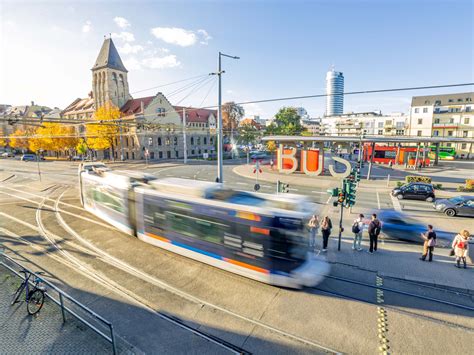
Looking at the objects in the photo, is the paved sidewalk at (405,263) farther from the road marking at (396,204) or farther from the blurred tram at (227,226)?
the road marking at (396,204)

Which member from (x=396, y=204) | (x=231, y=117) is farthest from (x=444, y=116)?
(x=396, y=204)

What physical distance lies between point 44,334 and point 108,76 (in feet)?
191

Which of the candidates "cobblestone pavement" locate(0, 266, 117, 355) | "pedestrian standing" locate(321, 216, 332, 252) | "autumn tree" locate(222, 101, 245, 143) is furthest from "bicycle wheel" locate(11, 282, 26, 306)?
"autumn tree" locate(222, 101, 245, 143)

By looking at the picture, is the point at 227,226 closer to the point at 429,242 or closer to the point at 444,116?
the point at 429,242

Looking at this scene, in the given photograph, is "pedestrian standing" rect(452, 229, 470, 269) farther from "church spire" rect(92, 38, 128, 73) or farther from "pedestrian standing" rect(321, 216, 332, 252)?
"church spire" rect(92, 38, 128, 73)

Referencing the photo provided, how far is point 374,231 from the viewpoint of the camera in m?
11.0

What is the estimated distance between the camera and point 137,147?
5384cm

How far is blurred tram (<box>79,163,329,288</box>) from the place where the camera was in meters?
7.45

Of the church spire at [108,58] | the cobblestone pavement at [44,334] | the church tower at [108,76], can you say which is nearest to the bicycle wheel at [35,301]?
the cobblestone pavement at [44,334]

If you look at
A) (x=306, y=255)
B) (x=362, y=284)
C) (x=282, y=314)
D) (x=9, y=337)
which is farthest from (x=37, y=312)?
(x=362, y=284)

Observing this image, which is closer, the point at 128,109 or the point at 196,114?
the point at 128,109

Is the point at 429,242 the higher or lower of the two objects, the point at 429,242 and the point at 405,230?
the higher

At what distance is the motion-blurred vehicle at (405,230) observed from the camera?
1214 centimetres

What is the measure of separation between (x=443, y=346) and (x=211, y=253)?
6.84 meters
